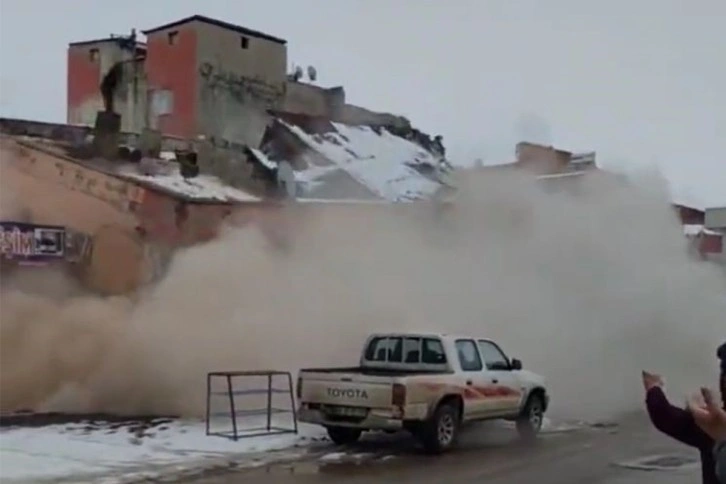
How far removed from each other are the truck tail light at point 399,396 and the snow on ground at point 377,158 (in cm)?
2132

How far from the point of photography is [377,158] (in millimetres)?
41406

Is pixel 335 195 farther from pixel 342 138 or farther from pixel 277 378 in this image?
pixel 277 378

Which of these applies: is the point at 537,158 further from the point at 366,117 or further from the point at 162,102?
the point at 366,117

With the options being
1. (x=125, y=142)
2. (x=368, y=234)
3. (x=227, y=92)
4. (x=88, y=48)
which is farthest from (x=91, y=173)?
(x=88, y=48)

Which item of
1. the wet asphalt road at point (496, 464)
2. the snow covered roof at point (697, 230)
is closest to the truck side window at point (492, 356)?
the wet asphalt road at point (496, 464)

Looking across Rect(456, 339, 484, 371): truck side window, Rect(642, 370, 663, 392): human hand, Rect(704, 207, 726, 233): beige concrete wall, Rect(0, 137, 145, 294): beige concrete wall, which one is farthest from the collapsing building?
Rect(642, 370, 663, 392): human hand

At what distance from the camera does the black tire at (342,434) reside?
50.4 ft

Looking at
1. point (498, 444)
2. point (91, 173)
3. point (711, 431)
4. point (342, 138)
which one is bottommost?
point (498, 444)

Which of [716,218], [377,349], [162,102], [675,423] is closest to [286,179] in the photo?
[162,102]

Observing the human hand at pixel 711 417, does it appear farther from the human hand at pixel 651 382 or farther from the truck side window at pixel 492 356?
the truck side window at pixel 492 356

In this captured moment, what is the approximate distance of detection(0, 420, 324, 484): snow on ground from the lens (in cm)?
1242

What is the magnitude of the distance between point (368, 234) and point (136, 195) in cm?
666

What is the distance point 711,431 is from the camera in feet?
11.8

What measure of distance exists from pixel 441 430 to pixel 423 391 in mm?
610
